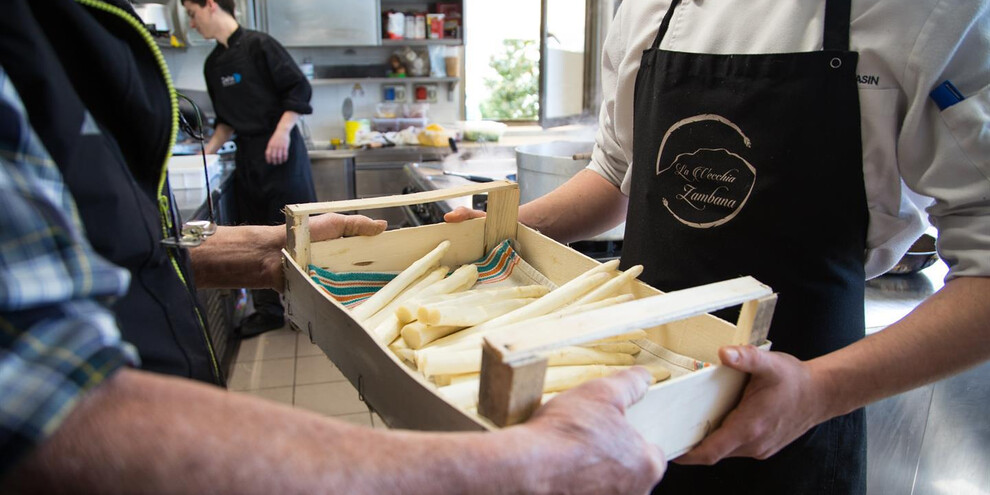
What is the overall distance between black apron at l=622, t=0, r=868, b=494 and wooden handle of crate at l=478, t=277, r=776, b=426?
0.36 meters

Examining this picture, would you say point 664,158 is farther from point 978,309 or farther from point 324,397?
point 324,397

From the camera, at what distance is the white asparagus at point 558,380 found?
→ 724 mm

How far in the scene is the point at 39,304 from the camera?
1.42ft

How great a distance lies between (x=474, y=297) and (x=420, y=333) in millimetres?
146

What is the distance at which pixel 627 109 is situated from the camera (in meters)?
1.28

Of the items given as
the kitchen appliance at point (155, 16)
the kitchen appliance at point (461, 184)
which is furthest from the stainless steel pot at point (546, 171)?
the kitchen appliance at point (155, 16)

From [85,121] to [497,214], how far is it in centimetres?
74

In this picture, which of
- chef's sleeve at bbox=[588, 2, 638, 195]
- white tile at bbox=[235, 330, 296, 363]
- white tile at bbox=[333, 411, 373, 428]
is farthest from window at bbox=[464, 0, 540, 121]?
chef's sleeve at bbox=[588, 2, 638, 195]

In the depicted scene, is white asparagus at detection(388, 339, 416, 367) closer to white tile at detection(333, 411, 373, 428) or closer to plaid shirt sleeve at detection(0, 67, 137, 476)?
plaid shirt sleeve at detection(0, 67, 137, 476)

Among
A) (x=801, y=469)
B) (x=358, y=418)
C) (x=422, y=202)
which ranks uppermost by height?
(x=422, y=202)

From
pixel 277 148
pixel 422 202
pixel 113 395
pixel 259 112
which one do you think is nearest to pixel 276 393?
pixel 277 148

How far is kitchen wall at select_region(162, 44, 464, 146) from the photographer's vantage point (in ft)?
16.3

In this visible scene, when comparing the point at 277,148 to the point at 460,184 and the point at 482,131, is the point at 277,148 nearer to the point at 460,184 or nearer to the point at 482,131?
the point at 460,184

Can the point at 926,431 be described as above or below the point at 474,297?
below
